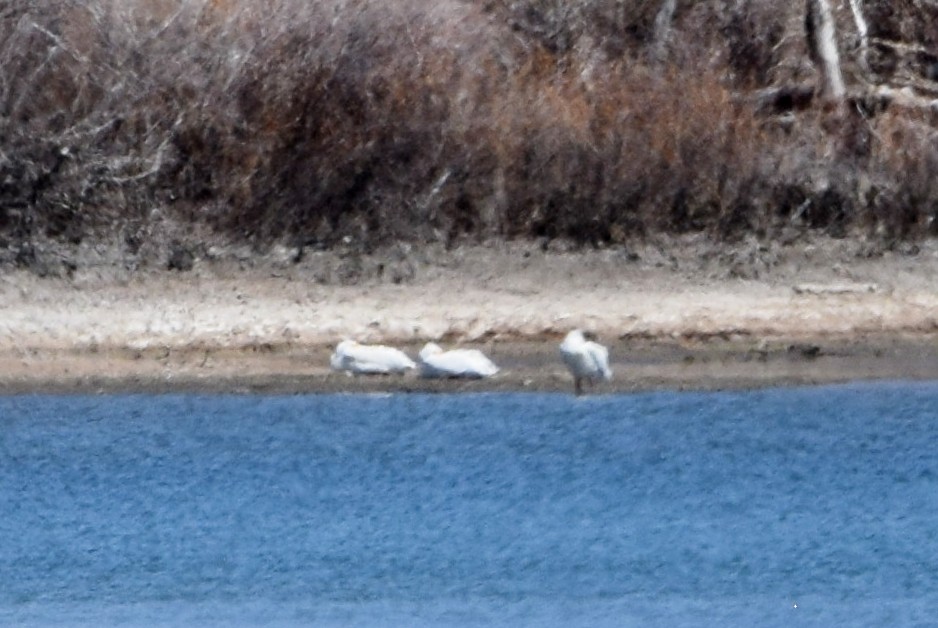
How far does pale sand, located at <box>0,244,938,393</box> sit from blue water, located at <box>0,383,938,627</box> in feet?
1.11

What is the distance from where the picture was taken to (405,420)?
998 cm

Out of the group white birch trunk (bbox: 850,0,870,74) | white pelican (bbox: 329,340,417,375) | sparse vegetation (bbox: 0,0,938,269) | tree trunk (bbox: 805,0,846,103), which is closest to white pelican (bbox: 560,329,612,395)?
white pelican (bbox: 329,340,417,375)

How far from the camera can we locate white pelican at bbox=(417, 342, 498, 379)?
1063cm

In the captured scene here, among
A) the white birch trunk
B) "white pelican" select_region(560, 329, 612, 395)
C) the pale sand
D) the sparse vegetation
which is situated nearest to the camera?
"white pelican" select_region(560, 329, 612, 395)

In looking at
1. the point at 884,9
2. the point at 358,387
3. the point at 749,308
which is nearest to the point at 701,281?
the point at 749,308

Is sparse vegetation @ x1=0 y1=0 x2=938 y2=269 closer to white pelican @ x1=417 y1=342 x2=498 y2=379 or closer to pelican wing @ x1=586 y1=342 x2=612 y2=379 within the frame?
white pelican @ x1=417 y1=342 x2=498 y2=379

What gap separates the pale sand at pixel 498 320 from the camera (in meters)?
10.9

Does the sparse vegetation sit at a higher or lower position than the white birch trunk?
lower

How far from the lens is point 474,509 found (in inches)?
331

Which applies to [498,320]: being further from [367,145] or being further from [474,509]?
[474,509]

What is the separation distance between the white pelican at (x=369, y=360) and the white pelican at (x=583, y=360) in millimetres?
913

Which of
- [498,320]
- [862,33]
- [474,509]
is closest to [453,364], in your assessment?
[498,320]

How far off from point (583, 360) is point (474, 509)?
2.30 meters

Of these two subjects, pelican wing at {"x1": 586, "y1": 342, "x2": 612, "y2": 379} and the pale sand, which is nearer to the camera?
pelican wing at {"x1": 586, "y1": 342, "x2": 612, "y2": 379}
